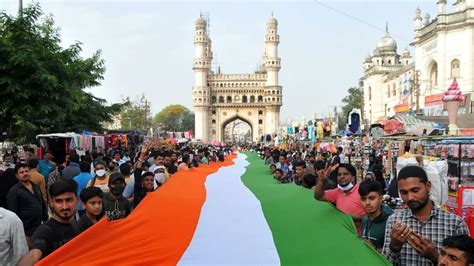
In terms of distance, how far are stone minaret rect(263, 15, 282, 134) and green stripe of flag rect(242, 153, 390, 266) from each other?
83423 mm

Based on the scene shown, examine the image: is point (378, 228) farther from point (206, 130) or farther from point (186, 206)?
point (206, 130)

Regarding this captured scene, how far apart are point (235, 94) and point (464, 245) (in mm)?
→ 89478

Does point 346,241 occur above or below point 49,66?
below

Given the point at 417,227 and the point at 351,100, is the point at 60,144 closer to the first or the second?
the point at 417,227

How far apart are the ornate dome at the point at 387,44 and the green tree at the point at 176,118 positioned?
54179 mm

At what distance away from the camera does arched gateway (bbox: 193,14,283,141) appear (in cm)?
8819

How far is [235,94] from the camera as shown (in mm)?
91625

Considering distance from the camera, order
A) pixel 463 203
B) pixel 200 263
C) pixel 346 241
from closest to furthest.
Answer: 1. pixel 200 263
2. pixel 346 241
3. pixel 463 203

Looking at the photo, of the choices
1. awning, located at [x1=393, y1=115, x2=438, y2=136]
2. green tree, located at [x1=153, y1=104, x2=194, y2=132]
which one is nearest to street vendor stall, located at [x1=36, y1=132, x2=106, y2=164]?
awning, located at [x1=393, y1=115, x2=438, y2=136]

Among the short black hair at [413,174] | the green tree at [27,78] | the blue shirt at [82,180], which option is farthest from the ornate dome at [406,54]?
the short black hair at [413,174]

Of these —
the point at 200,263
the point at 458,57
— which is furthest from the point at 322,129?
the point at 200,263

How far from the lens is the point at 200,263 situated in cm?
343

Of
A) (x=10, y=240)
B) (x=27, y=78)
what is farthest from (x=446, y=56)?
(x=10, y=240)

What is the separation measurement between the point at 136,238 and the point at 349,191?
231 cm
